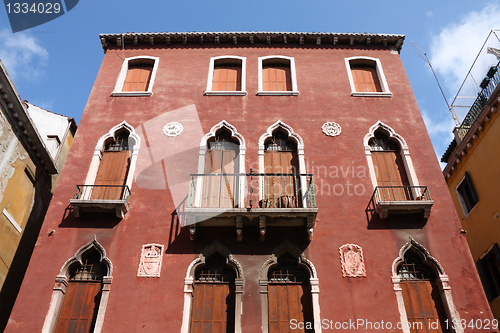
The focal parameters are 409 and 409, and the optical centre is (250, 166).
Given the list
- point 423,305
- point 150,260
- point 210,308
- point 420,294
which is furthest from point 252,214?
point 423,305

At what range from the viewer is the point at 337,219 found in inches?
439

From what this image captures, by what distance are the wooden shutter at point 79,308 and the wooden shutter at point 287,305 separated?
4.26 m

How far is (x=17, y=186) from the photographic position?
1285 cm

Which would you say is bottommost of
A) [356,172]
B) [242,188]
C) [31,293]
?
[31,293]

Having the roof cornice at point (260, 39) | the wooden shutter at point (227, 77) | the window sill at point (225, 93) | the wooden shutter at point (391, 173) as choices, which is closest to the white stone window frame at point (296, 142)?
the window sill at point (225, 93)

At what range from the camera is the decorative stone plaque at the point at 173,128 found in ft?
43.1

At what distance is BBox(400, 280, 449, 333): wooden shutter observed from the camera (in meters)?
9.57

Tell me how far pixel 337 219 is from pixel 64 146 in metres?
12.2

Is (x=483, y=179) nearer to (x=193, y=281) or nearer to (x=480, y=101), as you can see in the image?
(x=480, y=101)

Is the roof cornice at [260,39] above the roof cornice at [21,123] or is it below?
above

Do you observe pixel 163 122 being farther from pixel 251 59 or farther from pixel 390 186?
pixel 390 186

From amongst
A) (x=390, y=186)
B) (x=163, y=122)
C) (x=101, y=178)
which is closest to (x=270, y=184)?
(x=390, y=186)

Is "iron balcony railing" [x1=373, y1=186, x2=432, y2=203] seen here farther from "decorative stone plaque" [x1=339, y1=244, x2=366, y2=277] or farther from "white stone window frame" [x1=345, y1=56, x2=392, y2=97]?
"white stone window frame" [x1=345, y1=56, x2=392, y2=97]

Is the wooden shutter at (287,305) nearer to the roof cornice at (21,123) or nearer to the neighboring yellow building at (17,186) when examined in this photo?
the neighboring yellow building at (17,186)
